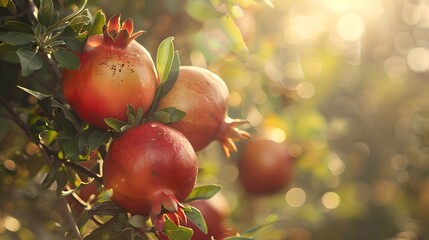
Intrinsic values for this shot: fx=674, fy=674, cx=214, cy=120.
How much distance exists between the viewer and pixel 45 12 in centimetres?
98

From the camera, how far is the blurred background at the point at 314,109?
160 centimetres

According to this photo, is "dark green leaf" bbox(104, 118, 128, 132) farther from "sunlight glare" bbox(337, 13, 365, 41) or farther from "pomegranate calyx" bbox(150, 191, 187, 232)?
"sunlight glare" bbox(337, 13, 365, 41)

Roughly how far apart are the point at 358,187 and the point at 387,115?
Answer: 0.40m

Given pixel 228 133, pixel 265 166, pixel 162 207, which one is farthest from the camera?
pixel 265 166

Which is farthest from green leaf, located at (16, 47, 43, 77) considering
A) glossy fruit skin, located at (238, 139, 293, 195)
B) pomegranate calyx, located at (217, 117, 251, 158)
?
glossy fruit skin, located at (238, 139, 293, 195)

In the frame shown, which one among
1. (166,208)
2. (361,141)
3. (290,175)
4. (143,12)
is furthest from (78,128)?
(361,141)

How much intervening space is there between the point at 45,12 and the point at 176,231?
367 millimetres

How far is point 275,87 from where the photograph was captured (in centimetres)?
222

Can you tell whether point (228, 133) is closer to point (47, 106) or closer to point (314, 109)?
point (47, 106)

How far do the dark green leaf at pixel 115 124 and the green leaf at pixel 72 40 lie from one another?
113 millimetres

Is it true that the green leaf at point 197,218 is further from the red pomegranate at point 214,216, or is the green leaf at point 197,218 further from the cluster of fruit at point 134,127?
the red pomegranate at point 214,216

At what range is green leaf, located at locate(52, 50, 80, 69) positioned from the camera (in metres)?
0.95

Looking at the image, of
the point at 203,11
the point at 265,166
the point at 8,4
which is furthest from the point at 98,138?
the point at 265,166

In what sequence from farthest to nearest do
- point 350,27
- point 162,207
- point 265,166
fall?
point 350,27 < point 265,166 < point 162,207
